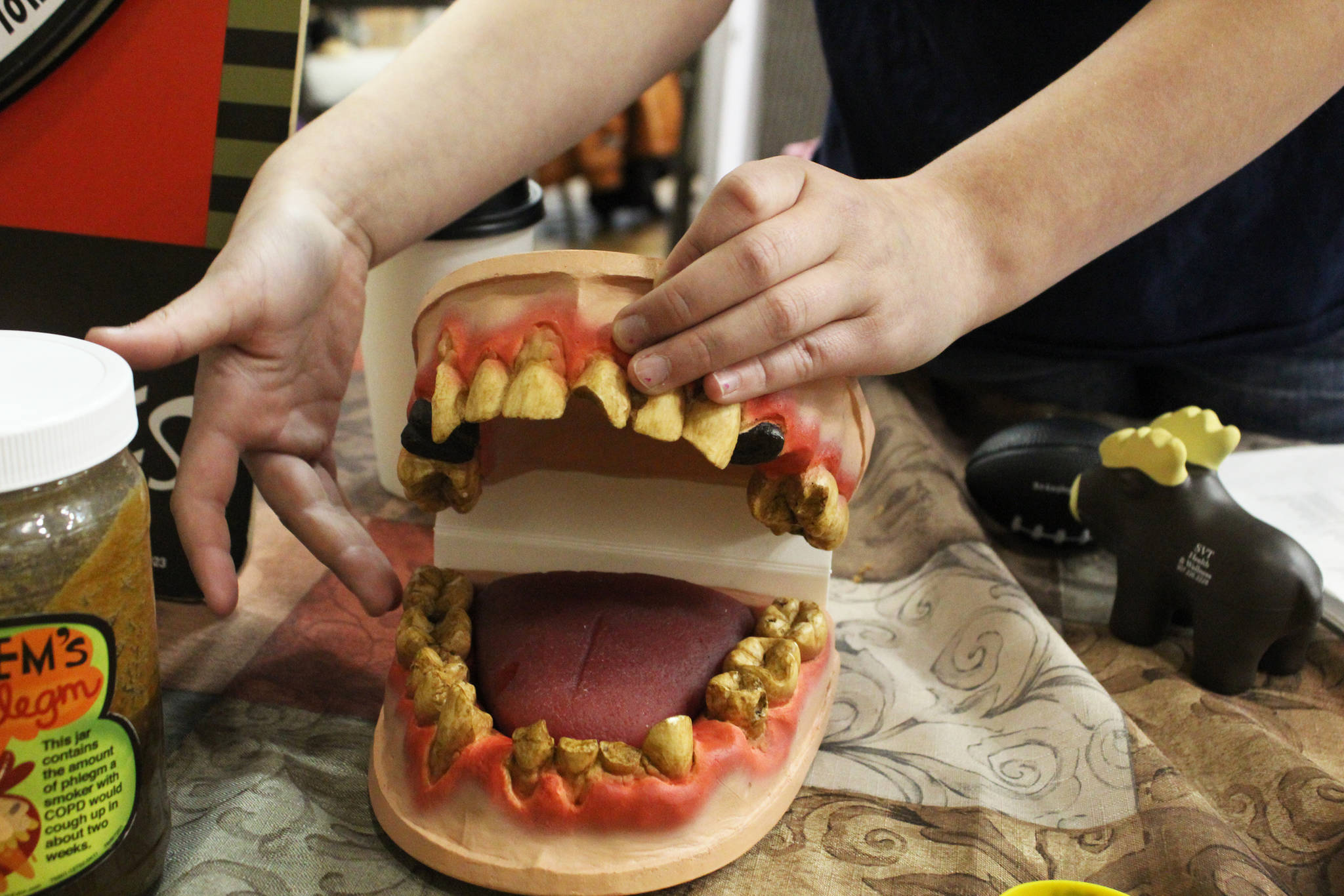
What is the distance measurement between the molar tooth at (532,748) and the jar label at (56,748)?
19cm

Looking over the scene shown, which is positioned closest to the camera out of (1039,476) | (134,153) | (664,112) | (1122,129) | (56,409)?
(56,409)

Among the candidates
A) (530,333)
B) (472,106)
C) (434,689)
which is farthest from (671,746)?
(472,106)

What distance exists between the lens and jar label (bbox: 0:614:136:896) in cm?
47

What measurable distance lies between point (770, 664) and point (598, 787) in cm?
14

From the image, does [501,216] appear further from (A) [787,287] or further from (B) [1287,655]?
(B) [1287,655]

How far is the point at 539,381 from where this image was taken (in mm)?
593

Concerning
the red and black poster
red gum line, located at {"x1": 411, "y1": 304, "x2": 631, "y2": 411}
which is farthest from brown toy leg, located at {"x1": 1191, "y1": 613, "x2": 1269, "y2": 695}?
the red and black poster

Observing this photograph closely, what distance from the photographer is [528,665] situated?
2.12 ft

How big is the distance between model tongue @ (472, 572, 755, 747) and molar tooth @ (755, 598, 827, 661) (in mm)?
15

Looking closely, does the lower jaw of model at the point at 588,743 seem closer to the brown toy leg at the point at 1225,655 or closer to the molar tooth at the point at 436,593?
the molar tooth at the point at 436,593

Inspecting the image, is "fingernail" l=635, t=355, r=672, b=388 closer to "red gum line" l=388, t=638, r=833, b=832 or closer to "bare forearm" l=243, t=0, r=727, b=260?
"red gum line" l=388, t=638, r=833, b=832

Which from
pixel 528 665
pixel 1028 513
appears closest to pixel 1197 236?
pixel 1028 513

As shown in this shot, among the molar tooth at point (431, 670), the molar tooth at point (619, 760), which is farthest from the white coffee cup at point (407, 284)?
the molar tooth at point (619, 760)

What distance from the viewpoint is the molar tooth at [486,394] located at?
23.7 inches
